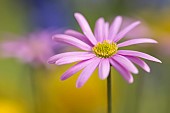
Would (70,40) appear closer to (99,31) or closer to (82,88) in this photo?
(99,31)

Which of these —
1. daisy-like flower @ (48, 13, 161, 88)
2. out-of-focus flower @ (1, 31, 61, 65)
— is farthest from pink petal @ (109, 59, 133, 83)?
out-of-focus flower @ (1, 31, 61, 65)

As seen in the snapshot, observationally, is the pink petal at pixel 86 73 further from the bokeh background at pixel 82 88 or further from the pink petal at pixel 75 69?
the bokeh background at pixel 82 88

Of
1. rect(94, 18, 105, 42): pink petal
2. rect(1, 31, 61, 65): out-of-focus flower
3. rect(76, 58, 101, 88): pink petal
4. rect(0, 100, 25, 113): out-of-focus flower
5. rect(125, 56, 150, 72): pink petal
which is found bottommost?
rect(76, 58, 101, 88): pink petal

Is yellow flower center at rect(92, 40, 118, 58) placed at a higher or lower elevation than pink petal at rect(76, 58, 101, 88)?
higher

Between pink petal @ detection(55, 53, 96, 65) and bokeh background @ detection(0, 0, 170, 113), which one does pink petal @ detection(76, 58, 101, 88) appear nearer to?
pink petal @ detection(55, 53, 96, 65)

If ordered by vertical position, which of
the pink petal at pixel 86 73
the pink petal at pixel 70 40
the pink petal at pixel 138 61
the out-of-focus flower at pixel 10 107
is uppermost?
the pink petal at pixel 70 40

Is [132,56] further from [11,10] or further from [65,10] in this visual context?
[11,10]

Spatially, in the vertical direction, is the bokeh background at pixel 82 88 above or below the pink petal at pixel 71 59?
above

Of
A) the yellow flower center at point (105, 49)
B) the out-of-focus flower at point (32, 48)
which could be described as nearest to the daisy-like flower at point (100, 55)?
the yellow flower center at point (105, 49)

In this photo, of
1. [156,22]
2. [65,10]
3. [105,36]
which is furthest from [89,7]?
[105,36]

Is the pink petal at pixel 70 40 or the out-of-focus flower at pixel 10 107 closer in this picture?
the pink petal at pixel 70 40
